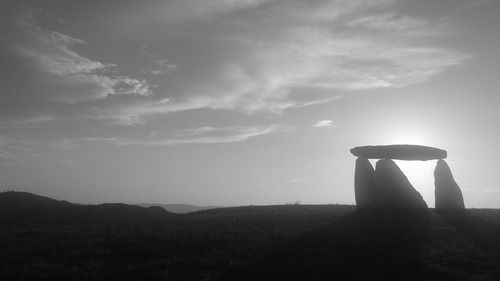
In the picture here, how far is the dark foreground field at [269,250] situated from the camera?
70.4ft

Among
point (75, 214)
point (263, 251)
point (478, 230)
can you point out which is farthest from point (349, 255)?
point (75, 214)

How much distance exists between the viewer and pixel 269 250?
25.9 m

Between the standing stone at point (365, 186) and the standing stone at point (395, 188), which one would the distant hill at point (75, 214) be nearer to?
the standing stone at point (365, 186)

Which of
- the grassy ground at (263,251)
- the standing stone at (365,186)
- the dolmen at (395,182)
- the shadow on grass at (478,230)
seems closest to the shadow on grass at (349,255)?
the grassy ground at (263,251)

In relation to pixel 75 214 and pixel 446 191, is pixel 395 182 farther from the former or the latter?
pixel 75 214

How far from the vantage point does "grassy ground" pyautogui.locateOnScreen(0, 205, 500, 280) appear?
21.4m

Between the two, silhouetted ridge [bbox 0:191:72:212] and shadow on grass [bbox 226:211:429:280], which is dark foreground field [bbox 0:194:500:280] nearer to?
shadow on grass [bbox 226:211:429:280]

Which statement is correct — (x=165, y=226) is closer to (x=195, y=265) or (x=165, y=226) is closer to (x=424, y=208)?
(x=195, y=265)

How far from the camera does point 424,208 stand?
42250mm

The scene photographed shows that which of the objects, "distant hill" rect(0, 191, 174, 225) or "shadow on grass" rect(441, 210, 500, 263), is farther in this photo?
"distant hill" rect(0, 191, 174, 225)

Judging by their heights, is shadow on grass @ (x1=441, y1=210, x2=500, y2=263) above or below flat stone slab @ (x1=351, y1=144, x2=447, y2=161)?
below

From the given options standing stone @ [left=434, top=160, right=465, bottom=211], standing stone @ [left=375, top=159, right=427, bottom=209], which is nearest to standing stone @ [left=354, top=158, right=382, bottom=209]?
standing stone @ [left=375, top=159, right=427, bottom=209]

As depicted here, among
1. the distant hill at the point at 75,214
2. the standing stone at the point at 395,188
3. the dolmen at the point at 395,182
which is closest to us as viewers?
the standing stone at the point at 395,188

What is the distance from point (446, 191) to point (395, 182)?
6.96 meters
